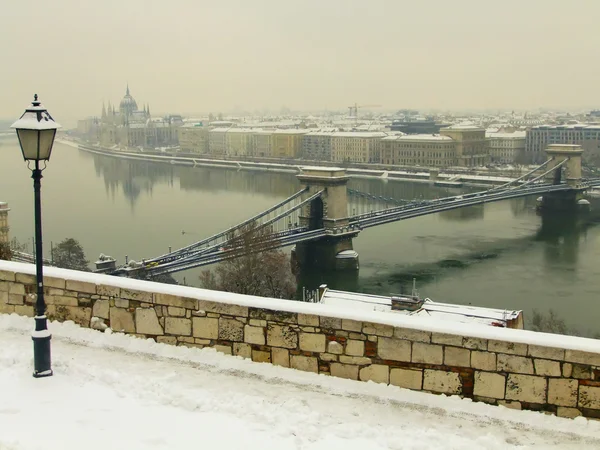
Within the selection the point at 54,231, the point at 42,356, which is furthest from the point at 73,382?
the point at 54,231

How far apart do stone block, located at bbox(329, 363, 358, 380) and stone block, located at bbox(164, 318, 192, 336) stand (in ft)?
1.54

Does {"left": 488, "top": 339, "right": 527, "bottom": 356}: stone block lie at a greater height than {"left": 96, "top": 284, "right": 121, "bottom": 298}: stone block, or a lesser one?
lesser

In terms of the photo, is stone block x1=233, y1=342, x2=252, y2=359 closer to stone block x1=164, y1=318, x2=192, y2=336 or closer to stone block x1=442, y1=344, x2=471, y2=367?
stone block x1=164, y1=318, x2=192, y2=336

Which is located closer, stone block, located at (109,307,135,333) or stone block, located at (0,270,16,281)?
stone block, located at (109,307,135,333)

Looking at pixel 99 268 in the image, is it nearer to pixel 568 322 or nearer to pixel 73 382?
pixel 568 322

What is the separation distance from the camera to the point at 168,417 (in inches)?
74.2

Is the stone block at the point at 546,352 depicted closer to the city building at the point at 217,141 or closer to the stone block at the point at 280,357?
the stone block at the point at 280,357

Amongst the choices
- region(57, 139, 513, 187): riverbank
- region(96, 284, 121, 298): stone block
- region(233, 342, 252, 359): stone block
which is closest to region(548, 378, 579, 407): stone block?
region(233, 342, 252, 359): stone block

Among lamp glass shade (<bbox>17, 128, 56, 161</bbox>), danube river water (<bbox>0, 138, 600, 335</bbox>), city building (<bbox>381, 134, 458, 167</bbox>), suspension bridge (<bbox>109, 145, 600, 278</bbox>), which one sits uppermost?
lamp glass shade (<bbox>17, 128, 56, 161</bbox>)

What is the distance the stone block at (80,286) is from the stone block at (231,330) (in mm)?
491

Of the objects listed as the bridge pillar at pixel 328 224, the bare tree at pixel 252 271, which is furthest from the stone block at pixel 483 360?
the bridge pillar at pixel 328 224

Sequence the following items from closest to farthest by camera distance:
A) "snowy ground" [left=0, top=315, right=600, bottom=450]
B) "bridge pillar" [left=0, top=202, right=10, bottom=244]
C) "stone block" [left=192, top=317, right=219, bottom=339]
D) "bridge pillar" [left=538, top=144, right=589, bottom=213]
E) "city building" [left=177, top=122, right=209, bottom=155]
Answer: "snowy ground" [left=0, top=315, right=600, bottom=450] → "stone block" [left=192, top=317, right=219, bottom=339] → "bridge pillar" [left=0, top=202, right=10, bottom=244] → "bridge pillar" [left=538, top=144, right=589, bottom=213] → "city building" [left=177, top=122, right=209, bottom=155]

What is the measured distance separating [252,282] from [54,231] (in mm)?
7593

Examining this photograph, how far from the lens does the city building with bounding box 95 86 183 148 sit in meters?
63.5
